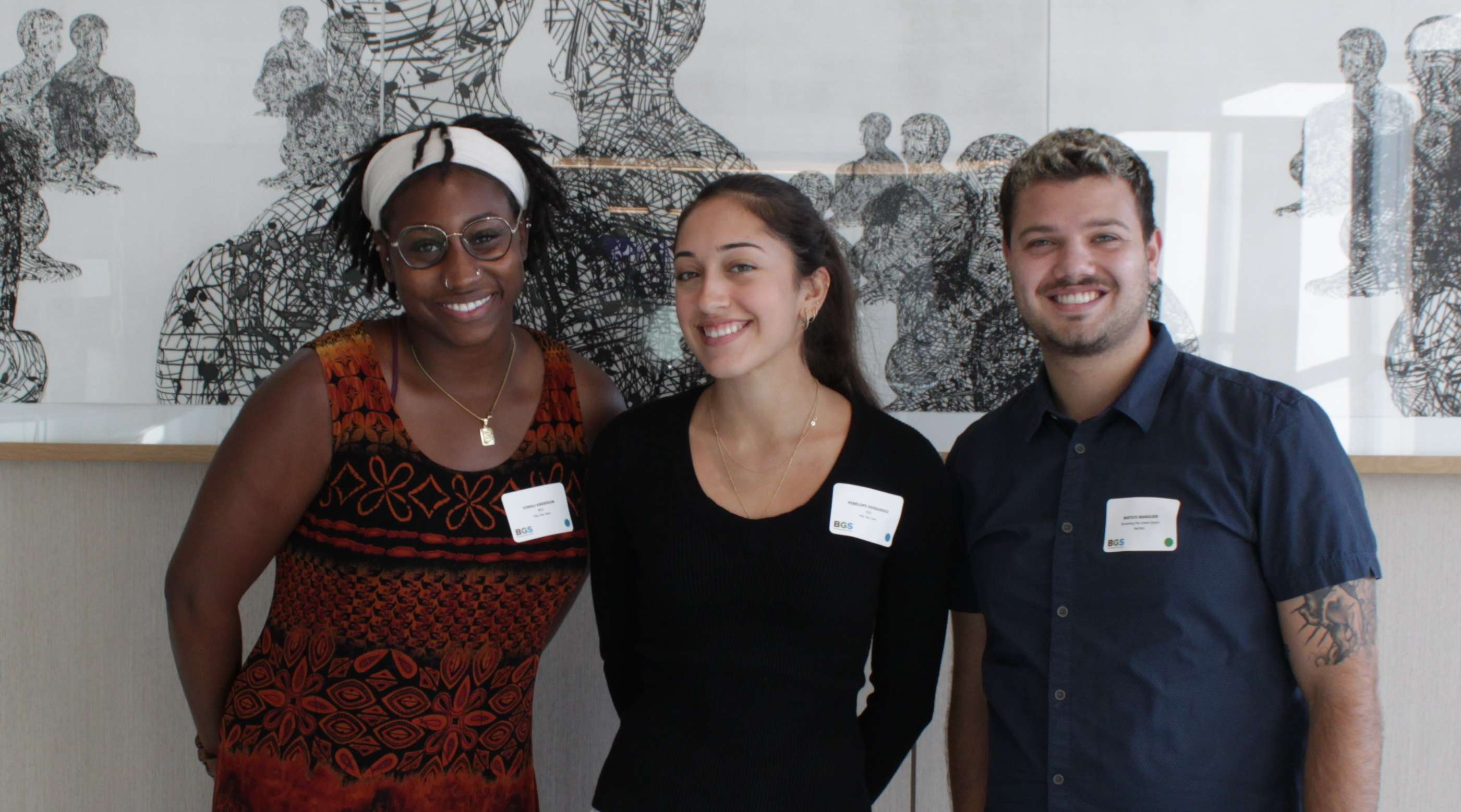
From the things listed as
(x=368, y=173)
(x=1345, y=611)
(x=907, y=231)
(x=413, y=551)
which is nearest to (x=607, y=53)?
(x=368, y=173)

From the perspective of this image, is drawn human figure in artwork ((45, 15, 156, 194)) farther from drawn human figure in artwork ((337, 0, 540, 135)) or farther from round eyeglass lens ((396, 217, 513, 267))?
round eyeglass lens ((396, 217, 513, 267))

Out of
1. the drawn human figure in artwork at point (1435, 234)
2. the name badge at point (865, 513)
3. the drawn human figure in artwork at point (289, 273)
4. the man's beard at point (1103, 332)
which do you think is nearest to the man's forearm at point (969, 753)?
the name badge at point (865, 513)

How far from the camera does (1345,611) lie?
1.39m

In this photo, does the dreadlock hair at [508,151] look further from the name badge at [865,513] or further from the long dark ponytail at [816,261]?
the name badge at [865,513]

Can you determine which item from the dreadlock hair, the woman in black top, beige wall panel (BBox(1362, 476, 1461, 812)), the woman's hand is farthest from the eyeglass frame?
beige wall panel (BBox(1362, 476, 1461, 812))

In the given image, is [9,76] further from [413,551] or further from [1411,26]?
[1411,26]

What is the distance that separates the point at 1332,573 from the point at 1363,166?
1.38 meters

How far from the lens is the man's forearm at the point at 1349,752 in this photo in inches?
54.9

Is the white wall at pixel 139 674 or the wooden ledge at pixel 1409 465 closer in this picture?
the wooden ledge at pixel 1409 465

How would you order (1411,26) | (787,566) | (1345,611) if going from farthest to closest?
(1411,26), (787,566), (1345,611)

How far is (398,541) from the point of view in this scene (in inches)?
68.0

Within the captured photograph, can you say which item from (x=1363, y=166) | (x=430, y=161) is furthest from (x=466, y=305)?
(x=1363, y=166)

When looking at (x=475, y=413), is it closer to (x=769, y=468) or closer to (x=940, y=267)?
(x=769, y=468)

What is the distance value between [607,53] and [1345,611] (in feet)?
6.47
